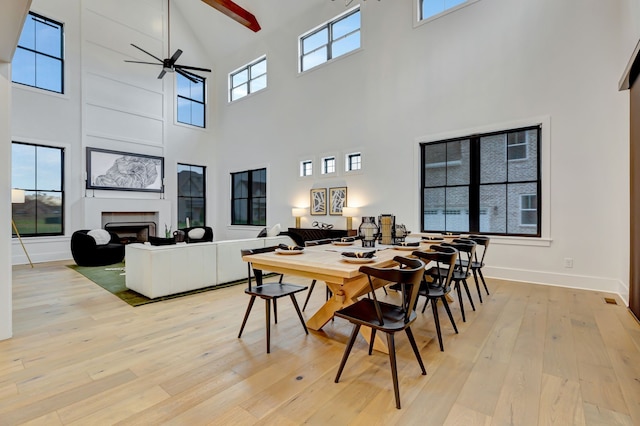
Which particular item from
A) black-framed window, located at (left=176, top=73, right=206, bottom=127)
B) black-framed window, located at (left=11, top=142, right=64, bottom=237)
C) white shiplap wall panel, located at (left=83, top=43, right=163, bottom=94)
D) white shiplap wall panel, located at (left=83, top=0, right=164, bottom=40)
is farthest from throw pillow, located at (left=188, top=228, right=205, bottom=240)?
white shiplap wall panel, located at (left=83, top=0, right=164, bottom=40)

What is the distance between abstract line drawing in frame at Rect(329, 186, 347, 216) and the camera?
6750mm

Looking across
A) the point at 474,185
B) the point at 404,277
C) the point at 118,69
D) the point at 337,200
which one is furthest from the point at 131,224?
the point at 404,277

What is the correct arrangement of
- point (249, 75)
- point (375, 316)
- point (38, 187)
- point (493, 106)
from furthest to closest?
point (249, 75)
point (38, 187)
point (493, 106)
point (375, 316)

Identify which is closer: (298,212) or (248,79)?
(298,212)

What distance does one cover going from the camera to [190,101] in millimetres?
9312

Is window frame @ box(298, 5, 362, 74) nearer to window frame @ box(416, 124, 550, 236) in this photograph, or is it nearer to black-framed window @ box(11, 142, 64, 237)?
window frame @ box(416, 124, 550, 236)

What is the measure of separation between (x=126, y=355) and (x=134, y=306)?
1.33m

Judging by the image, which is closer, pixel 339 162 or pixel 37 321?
pixel 37 321

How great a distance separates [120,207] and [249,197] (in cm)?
328

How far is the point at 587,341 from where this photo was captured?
99.0 inches

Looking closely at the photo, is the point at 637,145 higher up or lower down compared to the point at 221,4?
lower down

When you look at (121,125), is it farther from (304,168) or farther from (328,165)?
(328,165)

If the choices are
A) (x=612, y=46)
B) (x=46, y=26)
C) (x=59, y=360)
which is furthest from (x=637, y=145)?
(x=46, y=26)

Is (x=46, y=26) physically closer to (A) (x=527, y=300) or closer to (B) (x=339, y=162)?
(B) (x=339, y=162)
